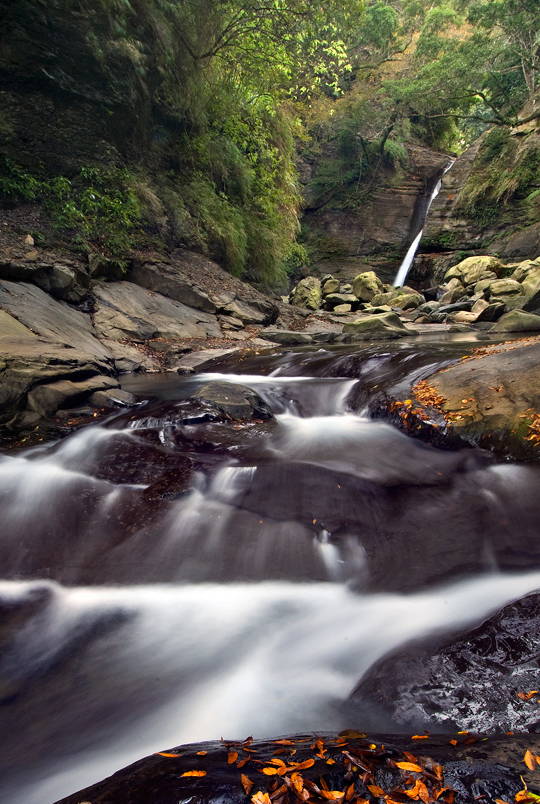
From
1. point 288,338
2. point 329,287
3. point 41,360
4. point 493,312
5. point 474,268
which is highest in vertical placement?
point 474,268

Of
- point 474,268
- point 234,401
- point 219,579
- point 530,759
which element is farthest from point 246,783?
point 474,268

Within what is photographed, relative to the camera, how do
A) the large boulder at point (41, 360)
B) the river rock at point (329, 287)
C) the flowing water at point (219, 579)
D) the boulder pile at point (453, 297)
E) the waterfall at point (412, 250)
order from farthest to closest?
1. the waterfall at point (412, 250)
2. the river rock at point (329, 287)
3. the boulder pile at point (453, 297)
4. the large boulder at point (41, 360)
5. the flowing water at point (219, 579)

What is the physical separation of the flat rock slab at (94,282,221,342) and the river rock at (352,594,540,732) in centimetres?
820

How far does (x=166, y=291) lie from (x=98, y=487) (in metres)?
8.17

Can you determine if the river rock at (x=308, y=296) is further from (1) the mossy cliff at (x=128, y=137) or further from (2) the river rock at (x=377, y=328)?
(2) the river rock at (x=377, y=328)

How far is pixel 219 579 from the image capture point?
3002mm

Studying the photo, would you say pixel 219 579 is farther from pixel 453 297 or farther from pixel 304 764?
pixel 453 297

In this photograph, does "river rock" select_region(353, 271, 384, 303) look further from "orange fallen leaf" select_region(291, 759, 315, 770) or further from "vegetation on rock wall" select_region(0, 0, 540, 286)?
"orange fallen leaf" select_region(291, 759, 315, 770)

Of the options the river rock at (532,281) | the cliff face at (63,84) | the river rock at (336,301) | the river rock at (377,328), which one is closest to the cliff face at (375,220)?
the river rock at (336,301)

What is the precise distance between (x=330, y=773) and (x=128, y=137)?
46.7 ft

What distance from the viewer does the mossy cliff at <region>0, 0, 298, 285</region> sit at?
9.48 metres

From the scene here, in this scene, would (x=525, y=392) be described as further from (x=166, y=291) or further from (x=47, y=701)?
(x=166, y=291)

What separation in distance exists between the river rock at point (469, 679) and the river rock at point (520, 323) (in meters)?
10.2

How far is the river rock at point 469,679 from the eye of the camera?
1861 millimetres
